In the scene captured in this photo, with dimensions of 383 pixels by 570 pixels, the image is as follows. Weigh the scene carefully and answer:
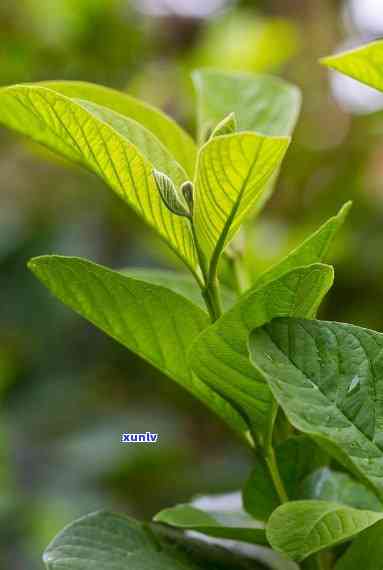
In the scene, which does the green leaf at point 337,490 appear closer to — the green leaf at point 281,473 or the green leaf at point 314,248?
the green leaf at point 281,473

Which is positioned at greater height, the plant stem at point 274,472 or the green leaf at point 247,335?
the green leaf at point 247,335

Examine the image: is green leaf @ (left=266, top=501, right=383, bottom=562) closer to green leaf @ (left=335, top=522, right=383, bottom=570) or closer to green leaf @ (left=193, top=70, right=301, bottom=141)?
green leaf @ (left=335, top=522, right=383, bottom=570)

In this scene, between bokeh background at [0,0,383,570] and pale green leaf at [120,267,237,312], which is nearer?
pale green leaf at [120,267,237,312]

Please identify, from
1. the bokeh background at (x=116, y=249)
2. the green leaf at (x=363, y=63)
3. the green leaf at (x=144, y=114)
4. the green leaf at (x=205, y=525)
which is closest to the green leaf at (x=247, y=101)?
the green leaf at (x=144, y=114)

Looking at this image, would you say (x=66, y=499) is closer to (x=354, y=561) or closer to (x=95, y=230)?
(x=95, y=230)

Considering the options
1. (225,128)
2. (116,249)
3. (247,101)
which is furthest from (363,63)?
(116,249)

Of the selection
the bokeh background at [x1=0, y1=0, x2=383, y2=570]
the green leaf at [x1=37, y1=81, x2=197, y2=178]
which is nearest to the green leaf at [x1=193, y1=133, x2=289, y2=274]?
the green leaf at [x1=37, y1=81, x2=197, y2=178]
